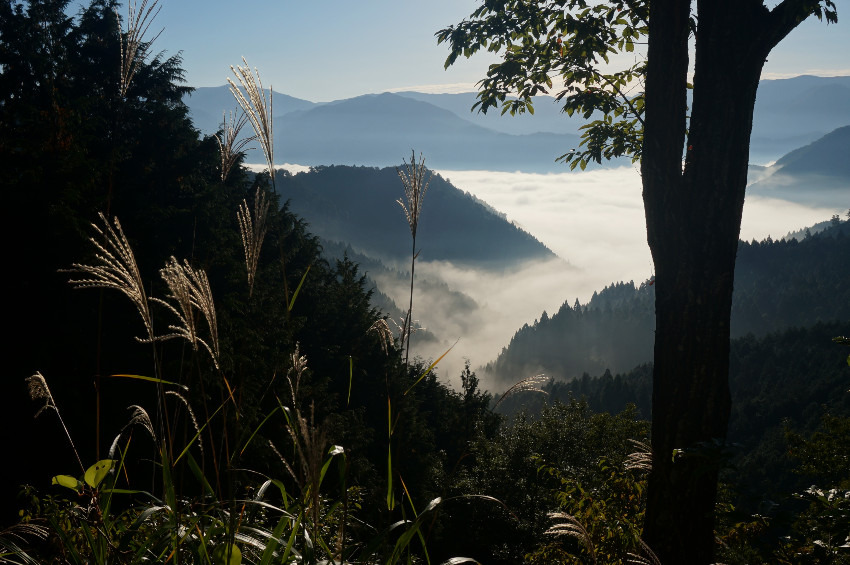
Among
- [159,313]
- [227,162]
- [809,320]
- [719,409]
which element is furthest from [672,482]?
[809,320]

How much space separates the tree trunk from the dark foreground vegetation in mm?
216

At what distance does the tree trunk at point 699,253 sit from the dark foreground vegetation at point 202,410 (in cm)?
22

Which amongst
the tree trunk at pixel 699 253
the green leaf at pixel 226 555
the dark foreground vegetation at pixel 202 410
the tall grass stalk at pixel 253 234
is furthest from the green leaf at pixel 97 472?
the tree trunk at pixel 699 253

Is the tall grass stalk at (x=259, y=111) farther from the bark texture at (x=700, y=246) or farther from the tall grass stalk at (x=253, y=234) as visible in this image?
the bark texture at (x=700, y=246)

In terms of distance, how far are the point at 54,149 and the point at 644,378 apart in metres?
132

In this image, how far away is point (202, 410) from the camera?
11352mm

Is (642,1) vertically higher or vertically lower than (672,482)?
higher

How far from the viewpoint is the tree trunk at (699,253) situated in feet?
9.10

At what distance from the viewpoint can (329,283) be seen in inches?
1151

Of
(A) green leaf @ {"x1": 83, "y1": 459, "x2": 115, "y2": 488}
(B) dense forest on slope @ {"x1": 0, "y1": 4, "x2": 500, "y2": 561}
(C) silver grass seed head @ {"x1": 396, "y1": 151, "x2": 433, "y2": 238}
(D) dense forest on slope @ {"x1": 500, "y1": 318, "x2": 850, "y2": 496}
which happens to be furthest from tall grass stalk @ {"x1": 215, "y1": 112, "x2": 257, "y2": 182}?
(D) dense forest on slope @ {"x1": 500, "y1": 318, "x2": 850, "y2": 496}

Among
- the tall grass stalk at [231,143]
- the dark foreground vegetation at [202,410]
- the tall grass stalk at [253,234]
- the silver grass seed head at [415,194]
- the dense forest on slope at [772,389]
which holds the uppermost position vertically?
the tall grass stalk at [231,143]

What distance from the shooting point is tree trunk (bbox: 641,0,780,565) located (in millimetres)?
2773

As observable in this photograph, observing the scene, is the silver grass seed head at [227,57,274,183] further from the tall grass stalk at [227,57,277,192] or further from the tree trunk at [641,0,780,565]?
the tree trunk at [641,0,780,565]

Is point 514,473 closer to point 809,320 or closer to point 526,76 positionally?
point 526,76
